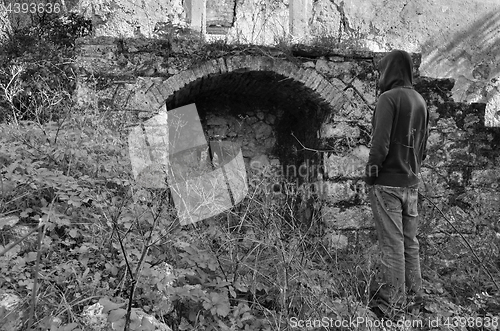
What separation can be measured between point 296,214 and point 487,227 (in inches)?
80.1

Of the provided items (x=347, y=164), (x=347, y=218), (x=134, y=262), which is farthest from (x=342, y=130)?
(x=134, y=262)

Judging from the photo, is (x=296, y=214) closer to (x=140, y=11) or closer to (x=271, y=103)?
(x=271, y=103)

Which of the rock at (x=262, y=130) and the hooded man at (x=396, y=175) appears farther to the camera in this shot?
the rock at (x=262, y=130)

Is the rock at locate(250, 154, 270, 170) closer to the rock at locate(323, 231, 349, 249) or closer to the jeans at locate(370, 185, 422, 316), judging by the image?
the rock at locate(323, 231, 349, 249)

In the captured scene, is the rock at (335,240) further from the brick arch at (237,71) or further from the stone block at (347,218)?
the brick arch at (237,71)

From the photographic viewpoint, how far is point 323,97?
4.19m

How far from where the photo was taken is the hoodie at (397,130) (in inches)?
109

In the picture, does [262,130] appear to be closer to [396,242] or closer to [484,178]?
[484,178]

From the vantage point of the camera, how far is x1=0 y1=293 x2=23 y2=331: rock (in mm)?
1830

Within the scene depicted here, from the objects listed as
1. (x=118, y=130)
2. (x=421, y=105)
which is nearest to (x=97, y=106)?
(x=118, y=130)

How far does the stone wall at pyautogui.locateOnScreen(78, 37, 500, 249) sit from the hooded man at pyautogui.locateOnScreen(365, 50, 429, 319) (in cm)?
127

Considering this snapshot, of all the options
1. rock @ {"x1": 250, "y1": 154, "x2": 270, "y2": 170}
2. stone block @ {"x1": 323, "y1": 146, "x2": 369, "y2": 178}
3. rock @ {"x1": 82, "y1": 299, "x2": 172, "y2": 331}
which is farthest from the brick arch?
rock @ {"x1": 82, "y1": 299, "x2": 172, "y2": 331}

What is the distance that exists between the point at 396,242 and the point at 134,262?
170cm

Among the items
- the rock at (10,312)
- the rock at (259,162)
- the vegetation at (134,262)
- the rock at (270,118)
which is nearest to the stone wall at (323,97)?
the vegetation at (134,262)
